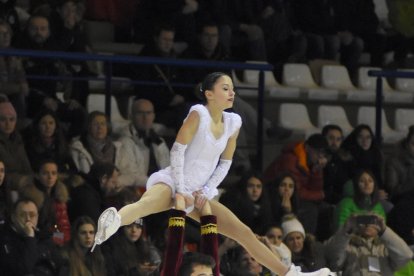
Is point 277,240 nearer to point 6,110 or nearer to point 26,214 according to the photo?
point 26,214

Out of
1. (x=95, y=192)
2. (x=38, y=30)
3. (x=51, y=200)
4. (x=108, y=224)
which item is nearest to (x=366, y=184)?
(x=95, y=192)

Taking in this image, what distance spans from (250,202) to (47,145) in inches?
70.1

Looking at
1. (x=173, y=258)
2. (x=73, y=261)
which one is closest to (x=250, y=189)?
(x=73, y=261)

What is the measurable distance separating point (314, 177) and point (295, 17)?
3.06 metres

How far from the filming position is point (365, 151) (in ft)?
46.1

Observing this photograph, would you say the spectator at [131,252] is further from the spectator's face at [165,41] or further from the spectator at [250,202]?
the spectator's face at [165,41]

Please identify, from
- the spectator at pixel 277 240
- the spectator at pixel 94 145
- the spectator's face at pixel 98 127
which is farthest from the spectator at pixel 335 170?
the spectator's face at pixel 98 127

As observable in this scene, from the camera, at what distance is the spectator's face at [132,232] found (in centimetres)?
1170

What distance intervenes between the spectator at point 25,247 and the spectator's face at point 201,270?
7.68ft

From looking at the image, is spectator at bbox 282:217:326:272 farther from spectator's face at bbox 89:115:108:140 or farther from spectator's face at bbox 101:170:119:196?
spectator's face at bbox 89:115:108:140

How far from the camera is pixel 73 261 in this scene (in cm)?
1131

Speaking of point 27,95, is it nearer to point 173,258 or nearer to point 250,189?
point 250,189

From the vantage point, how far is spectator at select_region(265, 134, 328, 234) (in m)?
13.5

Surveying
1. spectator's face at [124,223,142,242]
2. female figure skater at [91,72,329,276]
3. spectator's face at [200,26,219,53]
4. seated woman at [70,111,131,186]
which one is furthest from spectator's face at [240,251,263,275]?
spectator's face at [200,26,219,53]
